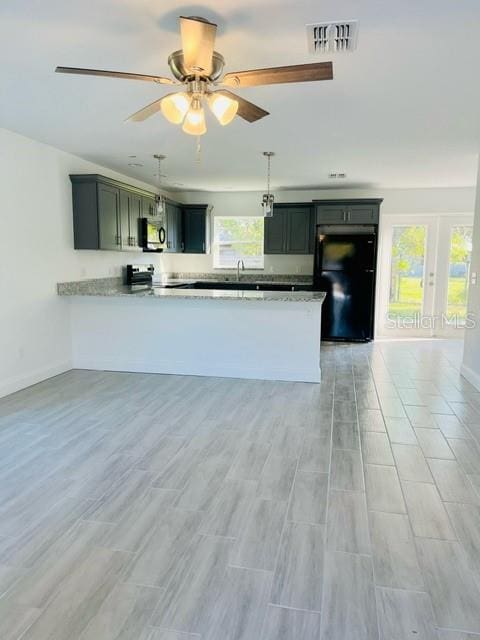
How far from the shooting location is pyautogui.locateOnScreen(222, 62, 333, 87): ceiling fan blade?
1.90m

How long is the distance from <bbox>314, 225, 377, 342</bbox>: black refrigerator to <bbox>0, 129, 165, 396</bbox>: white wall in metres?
3.62

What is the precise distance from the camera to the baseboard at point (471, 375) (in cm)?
448

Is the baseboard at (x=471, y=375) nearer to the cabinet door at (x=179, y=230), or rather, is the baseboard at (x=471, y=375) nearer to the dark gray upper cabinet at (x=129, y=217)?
the dark gray upper cabinet at (x=129, y=217)

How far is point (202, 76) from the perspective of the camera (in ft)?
7.05

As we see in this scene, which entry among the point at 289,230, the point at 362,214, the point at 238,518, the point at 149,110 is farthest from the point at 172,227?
the point at 238,518

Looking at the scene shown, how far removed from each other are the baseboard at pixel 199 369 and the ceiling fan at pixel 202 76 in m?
2.80

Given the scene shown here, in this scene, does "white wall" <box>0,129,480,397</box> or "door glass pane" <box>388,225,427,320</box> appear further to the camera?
"door glass pane" <box>388,225,427,320</box>

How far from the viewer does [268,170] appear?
5684 mm

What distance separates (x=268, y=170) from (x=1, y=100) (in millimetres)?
3314

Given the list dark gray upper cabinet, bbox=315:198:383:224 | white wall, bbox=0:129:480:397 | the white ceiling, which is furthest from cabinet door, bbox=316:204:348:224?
white wall, bbox=0:129:480:397

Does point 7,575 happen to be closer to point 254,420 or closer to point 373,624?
point 373,624

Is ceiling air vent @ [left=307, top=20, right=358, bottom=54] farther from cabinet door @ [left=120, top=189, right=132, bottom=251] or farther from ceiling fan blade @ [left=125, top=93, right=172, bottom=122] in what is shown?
cabinet door @ [left=120, top=189, right=132, bottom=251]

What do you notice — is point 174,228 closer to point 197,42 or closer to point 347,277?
point 347,277

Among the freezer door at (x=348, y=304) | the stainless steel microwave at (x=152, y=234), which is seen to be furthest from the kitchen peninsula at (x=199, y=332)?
the freezer door at (x=348, y=304)
